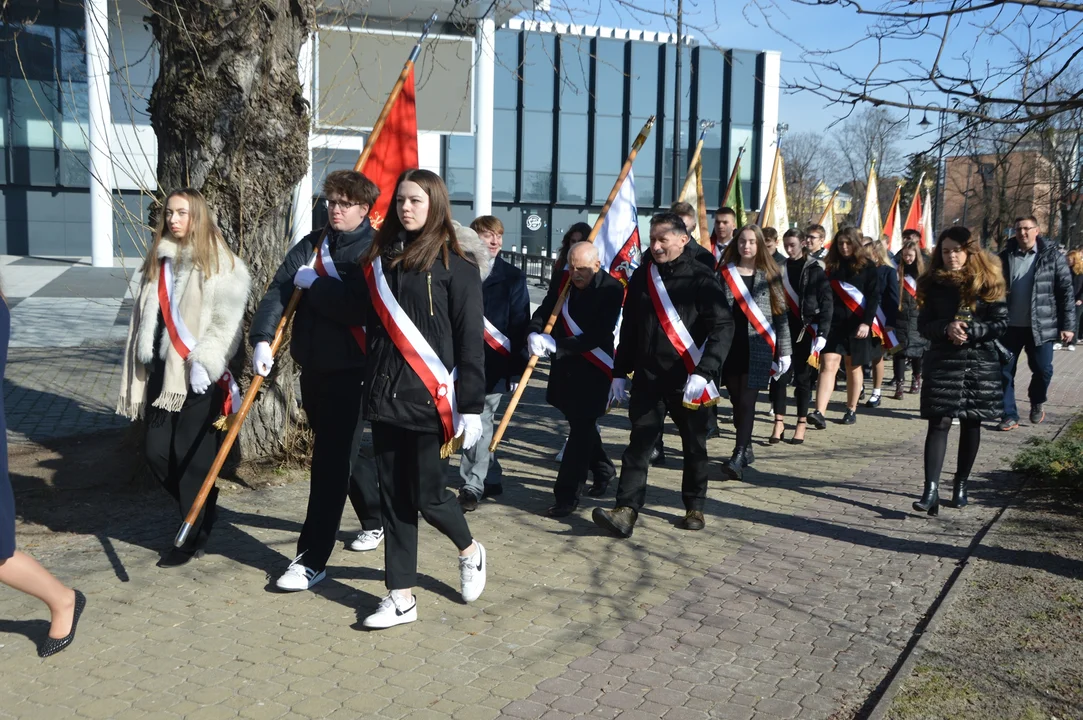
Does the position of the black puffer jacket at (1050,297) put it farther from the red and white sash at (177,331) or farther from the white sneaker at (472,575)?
the red and white sash at (177,331)

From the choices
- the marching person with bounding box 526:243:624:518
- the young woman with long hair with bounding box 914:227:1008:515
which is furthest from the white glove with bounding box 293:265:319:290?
the young woman with long hair with bounding box 914:227:1008:515

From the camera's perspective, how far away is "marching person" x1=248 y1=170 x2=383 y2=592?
518 cm

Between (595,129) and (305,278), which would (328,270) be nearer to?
(305,278)

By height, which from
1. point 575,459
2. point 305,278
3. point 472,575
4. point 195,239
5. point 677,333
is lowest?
point 472,575

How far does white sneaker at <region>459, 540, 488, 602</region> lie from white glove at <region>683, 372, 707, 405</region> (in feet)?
5.37

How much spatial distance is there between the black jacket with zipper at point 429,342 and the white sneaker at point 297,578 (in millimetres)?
1017

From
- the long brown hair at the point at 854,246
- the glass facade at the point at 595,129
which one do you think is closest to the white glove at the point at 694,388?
the long brown hair at the point at 854,246

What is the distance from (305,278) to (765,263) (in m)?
4.09

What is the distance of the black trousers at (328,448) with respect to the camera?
5223 mm

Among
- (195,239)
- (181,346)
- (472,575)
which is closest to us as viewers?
(472,575)

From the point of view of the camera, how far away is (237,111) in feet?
23.1

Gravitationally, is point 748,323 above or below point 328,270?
below

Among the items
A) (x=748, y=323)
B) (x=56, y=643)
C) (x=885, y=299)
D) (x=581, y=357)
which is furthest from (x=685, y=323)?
(x=885, y=299)

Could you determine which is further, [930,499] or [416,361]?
[930,499]
